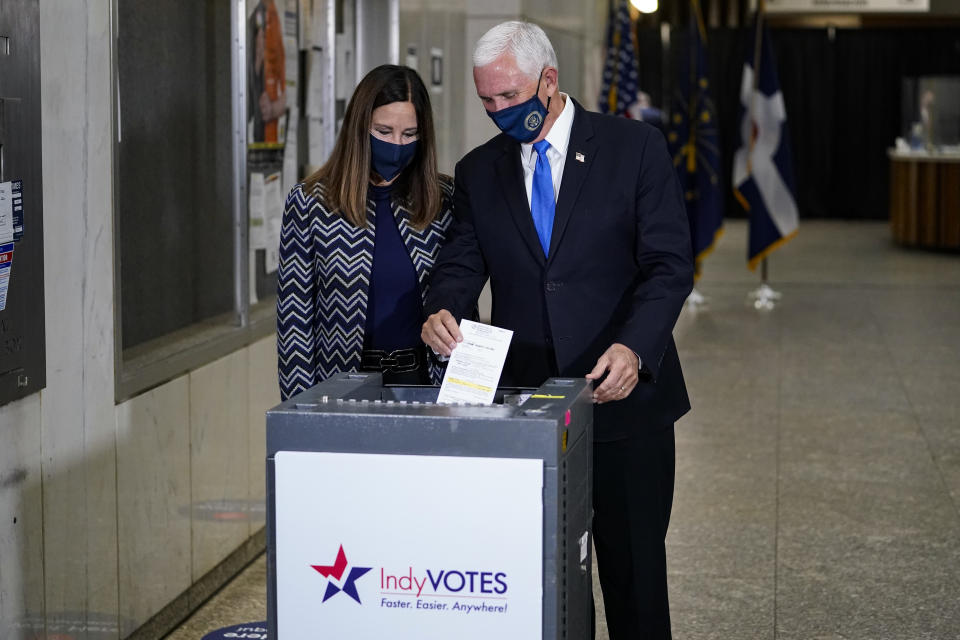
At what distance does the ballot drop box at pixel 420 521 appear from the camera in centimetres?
202

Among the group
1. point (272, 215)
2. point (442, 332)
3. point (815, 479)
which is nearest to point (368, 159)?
point (442, 332)

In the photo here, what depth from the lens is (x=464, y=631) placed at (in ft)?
6.76

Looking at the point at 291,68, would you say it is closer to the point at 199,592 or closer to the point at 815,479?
the point at 199,592

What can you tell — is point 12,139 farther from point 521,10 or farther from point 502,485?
point 521,10

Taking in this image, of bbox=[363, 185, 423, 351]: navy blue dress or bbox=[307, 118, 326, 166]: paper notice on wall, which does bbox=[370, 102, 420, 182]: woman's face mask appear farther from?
bbox=[307, 118, 326, 166]: paper notice on wall

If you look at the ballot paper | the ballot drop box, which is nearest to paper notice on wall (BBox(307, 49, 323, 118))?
the ballot paper

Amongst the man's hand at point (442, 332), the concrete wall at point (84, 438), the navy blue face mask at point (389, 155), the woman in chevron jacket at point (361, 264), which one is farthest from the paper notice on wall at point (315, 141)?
the man's hand at point (442, 332)

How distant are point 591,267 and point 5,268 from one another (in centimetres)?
127

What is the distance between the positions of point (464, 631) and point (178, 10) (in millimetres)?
2684

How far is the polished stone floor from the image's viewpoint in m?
4.09

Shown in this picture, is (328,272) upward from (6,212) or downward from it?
downward

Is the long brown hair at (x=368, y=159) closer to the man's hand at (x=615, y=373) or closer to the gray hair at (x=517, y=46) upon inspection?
the gray hair at (x=517, y=46)

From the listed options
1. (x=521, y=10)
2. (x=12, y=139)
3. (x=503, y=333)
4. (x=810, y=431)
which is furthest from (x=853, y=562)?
(x=521, y=10)

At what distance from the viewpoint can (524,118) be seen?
8.50 ft
